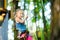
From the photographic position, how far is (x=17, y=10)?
130 centimetres

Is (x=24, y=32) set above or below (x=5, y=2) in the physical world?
below

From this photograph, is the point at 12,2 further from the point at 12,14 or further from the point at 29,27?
the point at 29,27

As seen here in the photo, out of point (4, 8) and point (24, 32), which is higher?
point (4, 8)

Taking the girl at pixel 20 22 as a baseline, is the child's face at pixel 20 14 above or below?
above

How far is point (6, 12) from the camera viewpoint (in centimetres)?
132

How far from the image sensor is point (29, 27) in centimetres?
130

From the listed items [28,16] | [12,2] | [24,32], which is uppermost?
[12,2]

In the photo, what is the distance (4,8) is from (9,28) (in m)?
0.15

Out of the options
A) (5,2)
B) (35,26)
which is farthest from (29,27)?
(5,2)

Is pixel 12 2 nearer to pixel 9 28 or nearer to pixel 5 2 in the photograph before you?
pixel 5 2

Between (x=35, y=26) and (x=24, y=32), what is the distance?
93 millimetres

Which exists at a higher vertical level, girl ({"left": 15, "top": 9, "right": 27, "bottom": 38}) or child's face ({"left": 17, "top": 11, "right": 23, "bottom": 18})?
child's face ({"left": 17, "top": 11, "right": 23, "bottom": 18})

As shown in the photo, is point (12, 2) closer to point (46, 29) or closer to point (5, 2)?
point (5, 2)

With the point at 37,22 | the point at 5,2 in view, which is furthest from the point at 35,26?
the point at 5,2
